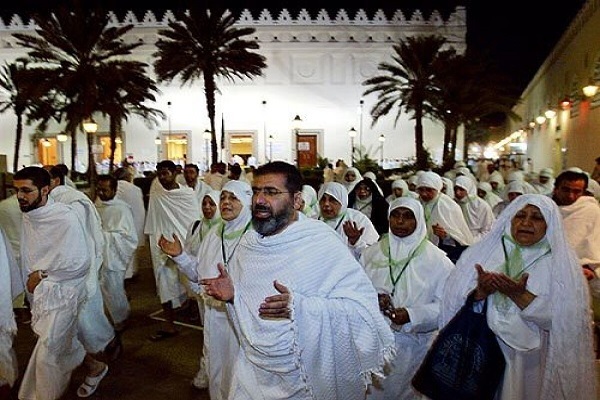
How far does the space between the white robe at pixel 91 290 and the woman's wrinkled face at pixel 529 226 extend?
3.46 m

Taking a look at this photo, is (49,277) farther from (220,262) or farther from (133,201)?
(133,201)

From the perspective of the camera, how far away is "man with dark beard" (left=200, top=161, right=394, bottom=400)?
3.02 metres

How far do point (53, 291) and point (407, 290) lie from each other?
2752mm

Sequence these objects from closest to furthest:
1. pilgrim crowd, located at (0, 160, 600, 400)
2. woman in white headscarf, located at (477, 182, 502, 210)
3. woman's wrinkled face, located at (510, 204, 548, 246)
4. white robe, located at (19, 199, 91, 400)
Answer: pilgrim crowd, located at (0, 160, 600, 400) < woman's wrinkled face, located at (510, 204, 548, 246) < white robe, located at (19, 199, 91, 400) < woman in white headscarf, located at (477, 182, 502, 210)

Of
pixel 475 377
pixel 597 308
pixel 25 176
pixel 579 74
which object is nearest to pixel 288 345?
pixel 475 377

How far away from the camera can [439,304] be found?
4.23 metres

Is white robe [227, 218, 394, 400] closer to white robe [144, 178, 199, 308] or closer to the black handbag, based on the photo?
the black handbag

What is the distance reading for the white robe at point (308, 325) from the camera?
9.91ft

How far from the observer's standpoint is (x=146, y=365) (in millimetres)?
6246

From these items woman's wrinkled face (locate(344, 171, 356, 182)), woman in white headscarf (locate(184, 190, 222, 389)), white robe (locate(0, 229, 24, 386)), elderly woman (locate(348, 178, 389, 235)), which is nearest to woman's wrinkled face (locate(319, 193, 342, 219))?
woman in white headscarf (locate(184, 190, 222, 389))

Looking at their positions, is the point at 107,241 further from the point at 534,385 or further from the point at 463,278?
the point at 534,385

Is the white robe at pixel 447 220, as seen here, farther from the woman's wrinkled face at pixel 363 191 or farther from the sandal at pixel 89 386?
the sandal at pixel 89 386

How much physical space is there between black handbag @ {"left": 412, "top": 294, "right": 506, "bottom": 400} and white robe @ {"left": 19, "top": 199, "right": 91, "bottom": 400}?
2.83 m

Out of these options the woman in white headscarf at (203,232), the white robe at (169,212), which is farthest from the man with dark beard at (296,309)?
the white robe at (169,212)
